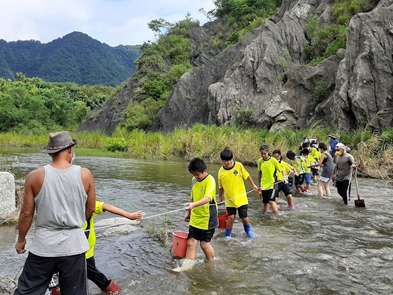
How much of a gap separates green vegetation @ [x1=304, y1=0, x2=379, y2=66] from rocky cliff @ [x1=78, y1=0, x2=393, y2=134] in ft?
2.77

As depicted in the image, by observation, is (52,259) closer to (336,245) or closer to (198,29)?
(336,245)

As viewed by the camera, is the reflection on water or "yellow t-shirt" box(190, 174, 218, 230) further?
"yellow t-shirt" box(190, 174, 218, 230)

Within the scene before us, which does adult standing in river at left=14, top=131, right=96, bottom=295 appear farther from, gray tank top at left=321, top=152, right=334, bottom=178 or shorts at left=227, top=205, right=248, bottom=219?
gray tank top at left=321, top=152, right=334, bottom=178

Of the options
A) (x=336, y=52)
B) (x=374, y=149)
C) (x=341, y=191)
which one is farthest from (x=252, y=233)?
(x=336, y=52)

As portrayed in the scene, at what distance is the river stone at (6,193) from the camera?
670 centimetres

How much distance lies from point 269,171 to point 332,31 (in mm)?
25731

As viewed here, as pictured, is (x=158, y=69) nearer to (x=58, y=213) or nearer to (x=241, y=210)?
(x=241, y=210)

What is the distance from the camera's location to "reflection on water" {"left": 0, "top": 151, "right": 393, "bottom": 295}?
14.8 ft

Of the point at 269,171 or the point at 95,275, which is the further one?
the point at 269,171

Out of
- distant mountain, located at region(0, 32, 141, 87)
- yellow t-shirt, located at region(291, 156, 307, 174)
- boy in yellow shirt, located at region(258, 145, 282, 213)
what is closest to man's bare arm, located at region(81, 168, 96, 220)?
boy in yellow shirt, located at region(258, 145, 282, 213)

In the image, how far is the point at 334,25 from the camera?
2917 centimetres

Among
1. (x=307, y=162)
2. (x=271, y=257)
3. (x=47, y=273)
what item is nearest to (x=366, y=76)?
(x=307, y=162)

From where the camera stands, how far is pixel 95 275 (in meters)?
3.98

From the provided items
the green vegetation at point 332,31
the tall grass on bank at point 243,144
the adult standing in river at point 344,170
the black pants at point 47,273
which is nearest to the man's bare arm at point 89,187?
the black pants at point 47,273
